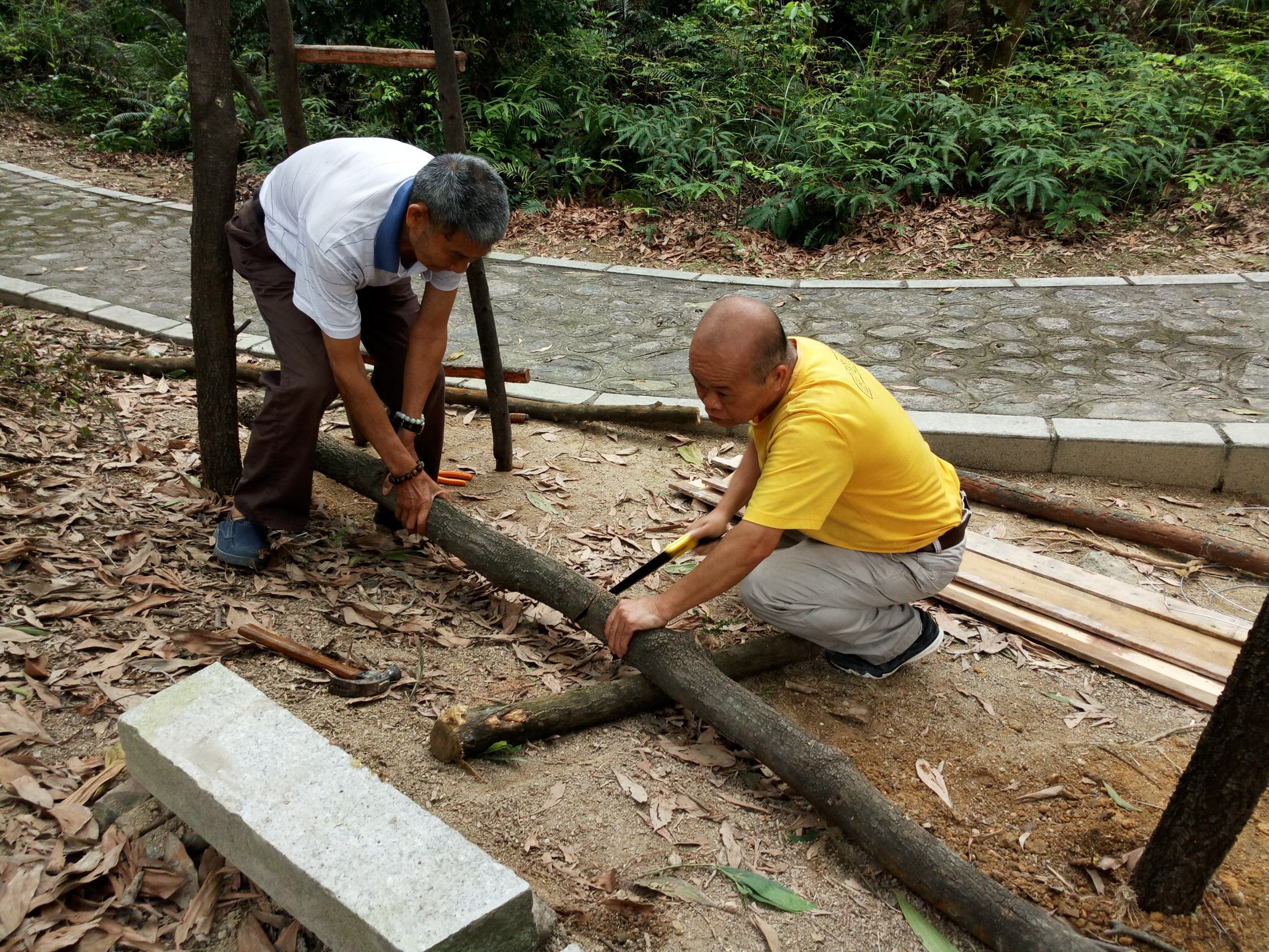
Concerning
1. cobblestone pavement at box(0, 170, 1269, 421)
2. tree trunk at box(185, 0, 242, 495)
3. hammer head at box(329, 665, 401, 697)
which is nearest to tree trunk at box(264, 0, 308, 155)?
tree trunk at box(185, 0, 242, 495)

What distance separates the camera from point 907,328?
21.4ft

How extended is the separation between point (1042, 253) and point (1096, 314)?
4.89ft

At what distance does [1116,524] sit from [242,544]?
12.6ft

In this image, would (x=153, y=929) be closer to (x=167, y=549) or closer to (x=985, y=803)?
(x=167, y=549)

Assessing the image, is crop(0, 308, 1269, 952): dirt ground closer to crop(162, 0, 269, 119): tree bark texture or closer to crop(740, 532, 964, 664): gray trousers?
crop(740, 532, 964, 664): gray trousers

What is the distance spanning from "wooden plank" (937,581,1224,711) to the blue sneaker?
9.11 ft

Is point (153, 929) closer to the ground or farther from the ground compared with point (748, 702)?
closer to the ground

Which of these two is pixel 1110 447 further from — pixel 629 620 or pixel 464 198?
pixel 464 198

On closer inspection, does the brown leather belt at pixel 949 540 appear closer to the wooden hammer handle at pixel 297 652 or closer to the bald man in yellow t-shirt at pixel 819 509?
the bald man in yellow t-shirt at pixel 819 509

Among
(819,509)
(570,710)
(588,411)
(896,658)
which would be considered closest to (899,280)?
(588,411)

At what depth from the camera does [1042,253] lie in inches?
308

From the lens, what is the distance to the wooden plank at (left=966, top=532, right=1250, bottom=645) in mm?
3613

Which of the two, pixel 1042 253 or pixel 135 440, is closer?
pixel 135 440

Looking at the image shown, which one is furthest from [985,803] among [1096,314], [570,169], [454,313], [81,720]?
[570,169]
